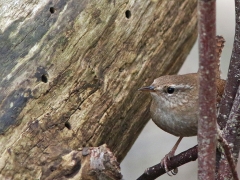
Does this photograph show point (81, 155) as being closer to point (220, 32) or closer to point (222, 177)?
point (222, 177)

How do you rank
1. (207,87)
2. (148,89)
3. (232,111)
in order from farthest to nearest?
(148,89)
(232,111)
(207,87)

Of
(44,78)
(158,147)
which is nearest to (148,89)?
(44,78)

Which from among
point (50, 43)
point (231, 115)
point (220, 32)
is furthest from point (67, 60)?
point (220, 32)

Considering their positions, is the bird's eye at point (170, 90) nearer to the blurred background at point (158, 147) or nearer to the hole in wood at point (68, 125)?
the hole in wood at point (68, 125)

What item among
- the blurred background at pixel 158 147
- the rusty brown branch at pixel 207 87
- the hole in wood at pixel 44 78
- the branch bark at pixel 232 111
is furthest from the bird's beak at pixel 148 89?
the blurred background at pixel 158 147

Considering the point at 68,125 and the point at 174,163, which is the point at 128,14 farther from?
the point at 174,163

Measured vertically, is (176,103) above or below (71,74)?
above
